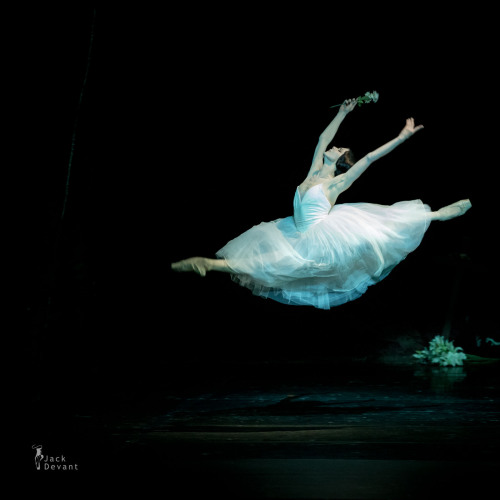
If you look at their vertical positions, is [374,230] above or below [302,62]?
below

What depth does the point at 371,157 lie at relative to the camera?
3.78 meters

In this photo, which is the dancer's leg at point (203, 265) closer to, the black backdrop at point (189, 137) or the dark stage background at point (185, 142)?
the dark stage background at point (185, 142)

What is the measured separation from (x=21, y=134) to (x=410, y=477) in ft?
11.2

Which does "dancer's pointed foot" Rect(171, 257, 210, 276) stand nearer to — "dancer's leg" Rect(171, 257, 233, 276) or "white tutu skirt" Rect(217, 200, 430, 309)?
"dancer's leg" Rect(171, 257, 233, 276)

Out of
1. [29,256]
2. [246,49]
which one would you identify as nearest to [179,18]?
[246,49]

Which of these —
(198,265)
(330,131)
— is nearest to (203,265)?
(198,265)

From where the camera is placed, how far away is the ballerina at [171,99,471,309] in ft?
12.6

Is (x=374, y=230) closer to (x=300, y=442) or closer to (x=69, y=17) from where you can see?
(x=300, y=442)

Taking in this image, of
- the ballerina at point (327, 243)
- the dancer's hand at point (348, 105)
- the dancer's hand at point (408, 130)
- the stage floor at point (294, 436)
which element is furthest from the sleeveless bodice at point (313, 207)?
the stage floor at point (294, 436)

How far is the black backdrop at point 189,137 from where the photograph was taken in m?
4.56

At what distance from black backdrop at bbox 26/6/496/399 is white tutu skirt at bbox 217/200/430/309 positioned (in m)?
1.34

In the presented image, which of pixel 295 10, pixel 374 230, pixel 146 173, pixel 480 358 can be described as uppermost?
pixel 295 10

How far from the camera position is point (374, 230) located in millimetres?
3826

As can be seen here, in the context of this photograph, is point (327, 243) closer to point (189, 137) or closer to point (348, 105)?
point (348, 105)
